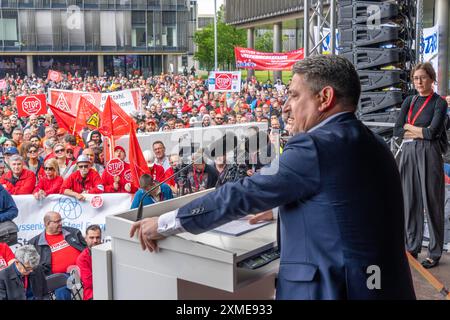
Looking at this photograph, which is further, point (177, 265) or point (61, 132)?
point (61, 132)

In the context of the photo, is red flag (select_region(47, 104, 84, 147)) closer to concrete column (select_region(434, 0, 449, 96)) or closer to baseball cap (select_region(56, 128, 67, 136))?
baseball cap (select_region(56, 128, 67, 136))

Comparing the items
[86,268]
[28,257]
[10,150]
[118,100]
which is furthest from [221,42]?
[28,257]

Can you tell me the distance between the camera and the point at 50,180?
8359 millimetres

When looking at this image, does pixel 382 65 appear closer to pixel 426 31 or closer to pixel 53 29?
pixel 426 31

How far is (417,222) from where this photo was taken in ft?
17.9

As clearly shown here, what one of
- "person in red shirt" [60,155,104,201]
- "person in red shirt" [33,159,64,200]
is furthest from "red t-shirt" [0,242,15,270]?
"person in red shirt" [33,159,64,200]

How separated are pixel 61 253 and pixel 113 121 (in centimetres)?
527

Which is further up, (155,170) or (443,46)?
(443,46)

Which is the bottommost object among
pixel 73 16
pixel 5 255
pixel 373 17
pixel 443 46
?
pixel 5 255

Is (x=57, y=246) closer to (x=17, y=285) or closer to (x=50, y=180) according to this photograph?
(x=17, y=285)

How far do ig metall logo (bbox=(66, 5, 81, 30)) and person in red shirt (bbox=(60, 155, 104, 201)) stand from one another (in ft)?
184
